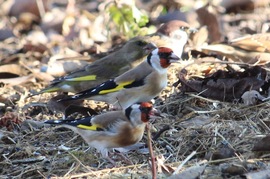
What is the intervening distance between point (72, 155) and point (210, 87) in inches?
57.6

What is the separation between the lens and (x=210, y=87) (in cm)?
591

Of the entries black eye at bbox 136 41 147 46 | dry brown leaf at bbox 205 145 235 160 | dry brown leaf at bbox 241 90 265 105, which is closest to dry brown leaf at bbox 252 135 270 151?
dry brown leaf at bbox 205 145 235 160

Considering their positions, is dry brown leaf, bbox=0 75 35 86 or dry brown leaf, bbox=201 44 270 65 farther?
dry brown leaf, bbox=0 75 35 86

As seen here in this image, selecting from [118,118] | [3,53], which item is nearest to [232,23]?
[3,53]

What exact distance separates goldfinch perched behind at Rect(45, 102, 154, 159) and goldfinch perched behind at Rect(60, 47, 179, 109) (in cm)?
85

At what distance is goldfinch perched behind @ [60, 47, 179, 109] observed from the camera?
19.2 feet

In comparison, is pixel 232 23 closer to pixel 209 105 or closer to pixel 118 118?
pixel 209 105

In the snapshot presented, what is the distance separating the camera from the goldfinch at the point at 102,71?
6.63 meters

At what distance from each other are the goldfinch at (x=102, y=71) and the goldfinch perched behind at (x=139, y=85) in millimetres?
695

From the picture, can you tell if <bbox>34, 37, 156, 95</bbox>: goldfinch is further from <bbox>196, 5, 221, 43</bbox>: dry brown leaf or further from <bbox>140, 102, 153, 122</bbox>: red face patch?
<bbox>140, 102, 153, 122</bbox>: red face patch

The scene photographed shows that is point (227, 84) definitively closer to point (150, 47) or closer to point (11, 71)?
point (150, 47)

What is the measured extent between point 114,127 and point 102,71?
1899mm

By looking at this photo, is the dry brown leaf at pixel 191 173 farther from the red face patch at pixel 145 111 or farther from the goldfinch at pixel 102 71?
the goldfinch at pixel 102 71

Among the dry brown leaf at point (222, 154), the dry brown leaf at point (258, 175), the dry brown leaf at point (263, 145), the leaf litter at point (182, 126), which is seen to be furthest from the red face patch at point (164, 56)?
the dry brown leaf at point (258, 175)
